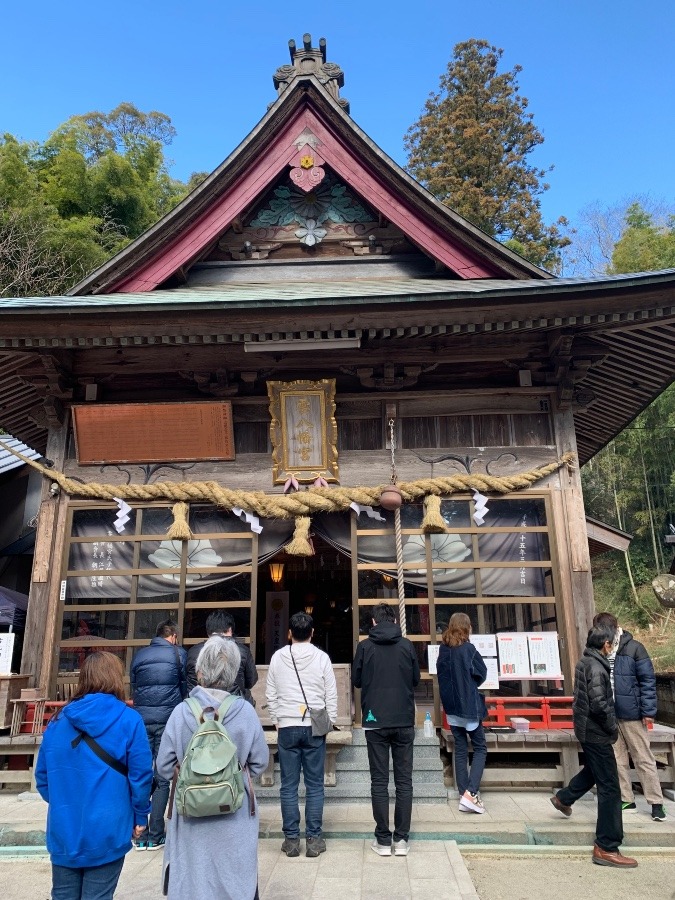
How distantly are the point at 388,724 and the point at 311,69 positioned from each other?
28.9 ft

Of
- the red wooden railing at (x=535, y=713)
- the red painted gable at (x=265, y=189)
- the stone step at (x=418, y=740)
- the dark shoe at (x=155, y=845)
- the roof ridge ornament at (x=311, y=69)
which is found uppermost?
the roof ridge ornament at (x=311, y=69)

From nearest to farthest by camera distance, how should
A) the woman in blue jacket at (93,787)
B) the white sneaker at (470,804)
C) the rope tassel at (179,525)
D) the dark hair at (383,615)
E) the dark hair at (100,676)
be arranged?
the woman in blue jacket at (93,787)
the dark hair at (100,676)
the dark hair at (383,615)
the white sneaker at (470,804)
the rope tassel at (179,525)

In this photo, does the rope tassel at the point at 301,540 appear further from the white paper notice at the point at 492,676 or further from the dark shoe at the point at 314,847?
the dark shoe at the point at 314,847

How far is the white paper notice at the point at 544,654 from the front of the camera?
7.18 m

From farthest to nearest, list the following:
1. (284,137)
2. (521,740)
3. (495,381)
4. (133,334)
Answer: (284,137)
(495,381)
(133,334)
(521,740)

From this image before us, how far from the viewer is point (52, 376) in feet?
26.7

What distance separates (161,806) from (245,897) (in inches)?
97.5

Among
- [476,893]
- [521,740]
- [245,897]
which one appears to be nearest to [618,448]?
[521,740]

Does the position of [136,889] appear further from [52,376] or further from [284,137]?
[284,137]

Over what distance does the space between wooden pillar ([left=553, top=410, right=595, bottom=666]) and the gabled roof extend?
271 cm

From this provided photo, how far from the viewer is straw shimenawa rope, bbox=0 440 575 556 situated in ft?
25.1

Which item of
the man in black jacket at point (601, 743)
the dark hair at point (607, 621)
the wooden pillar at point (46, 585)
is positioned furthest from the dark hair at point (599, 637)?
the wooden pillar at point (46, 585)

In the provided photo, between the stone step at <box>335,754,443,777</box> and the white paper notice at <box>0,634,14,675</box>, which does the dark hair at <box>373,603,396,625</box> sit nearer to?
the stone step at <box>335,754,443,777</box>

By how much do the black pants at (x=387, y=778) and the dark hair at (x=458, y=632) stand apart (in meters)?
1.33
